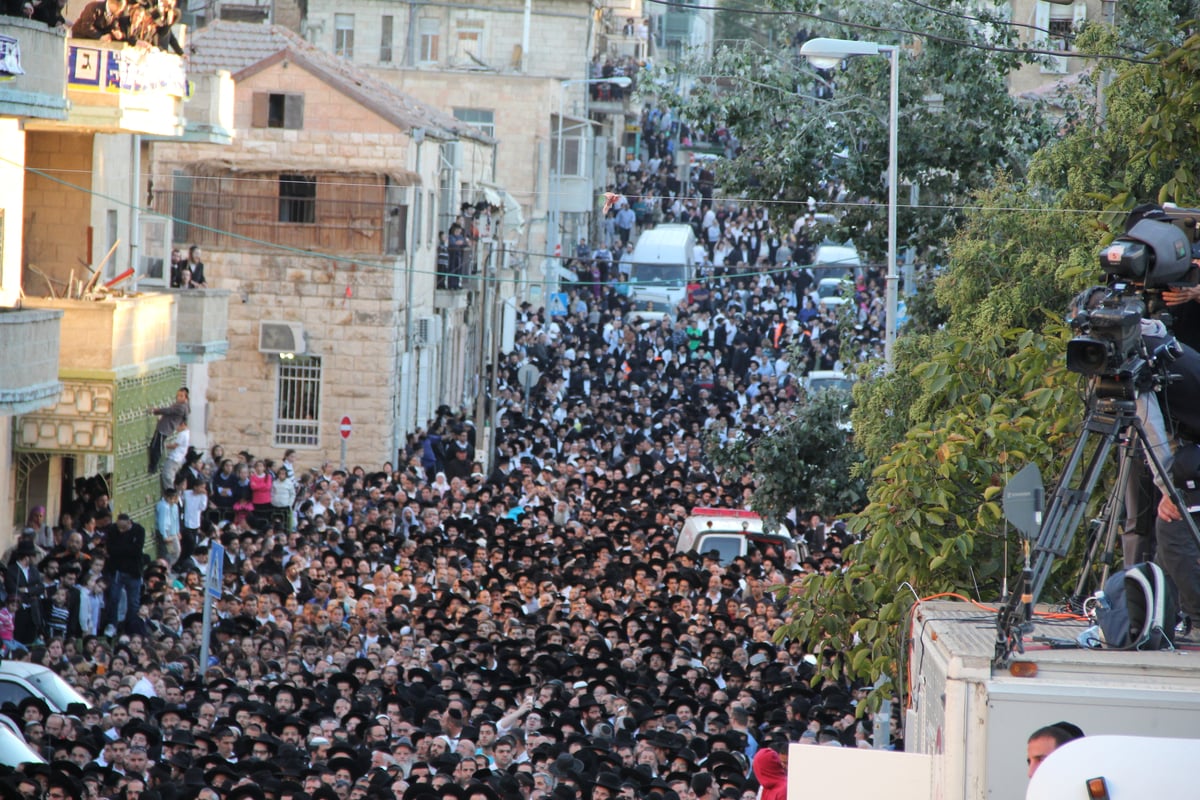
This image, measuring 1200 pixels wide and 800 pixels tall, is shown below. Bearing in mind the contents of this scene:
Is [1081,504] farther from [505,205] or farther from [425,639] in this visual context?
[505,205]

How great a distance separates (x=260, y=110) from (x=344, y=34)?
2008cm

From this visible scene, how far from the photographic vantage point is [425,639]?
694 inches

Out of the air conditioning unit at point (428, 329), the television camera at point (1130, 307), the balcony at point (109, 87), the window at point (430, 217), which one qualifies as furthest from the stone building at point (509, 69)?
the television camera at point (1130, 307)

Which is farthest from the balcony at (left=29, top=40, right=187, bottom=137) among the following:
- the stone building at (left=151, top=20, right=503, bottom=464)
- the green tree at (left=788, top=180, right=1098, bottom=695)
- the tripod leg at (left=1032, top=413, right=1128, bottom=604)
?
the tripod leg at (left=1032, top=413, right=1128, bottom=604)

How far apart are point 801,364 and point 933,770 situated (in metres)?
18.5

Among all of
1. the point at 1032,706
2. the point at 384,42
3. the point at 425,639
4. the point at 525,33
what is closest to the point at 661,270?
the point at 525,33

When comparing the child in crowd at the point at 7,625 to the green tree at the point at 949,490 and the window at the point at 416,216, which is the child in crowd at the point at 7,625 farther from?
the window at the point at 416,216

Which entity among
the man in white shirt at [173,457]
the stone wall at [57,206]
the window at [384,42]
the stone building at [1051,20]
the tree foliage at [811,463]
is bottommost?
the man in white shirt at [173,457]

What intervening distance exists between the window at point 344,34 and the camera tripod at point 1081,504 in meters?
48.9

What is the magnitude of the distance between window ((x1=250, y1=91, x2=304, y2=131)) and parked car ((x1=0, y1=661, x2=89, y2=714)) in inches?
868

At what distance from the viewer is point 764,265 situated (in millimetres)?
56094

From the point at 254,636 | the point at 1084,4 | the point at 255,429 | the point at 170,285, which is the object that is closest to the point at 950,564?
the point at 254,636

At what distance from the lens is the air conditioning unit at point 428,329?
38.0 meters

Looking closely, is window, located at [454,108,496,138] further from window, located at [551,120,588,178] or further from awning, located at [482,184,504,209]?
awning, located at [482,184,504,209]
